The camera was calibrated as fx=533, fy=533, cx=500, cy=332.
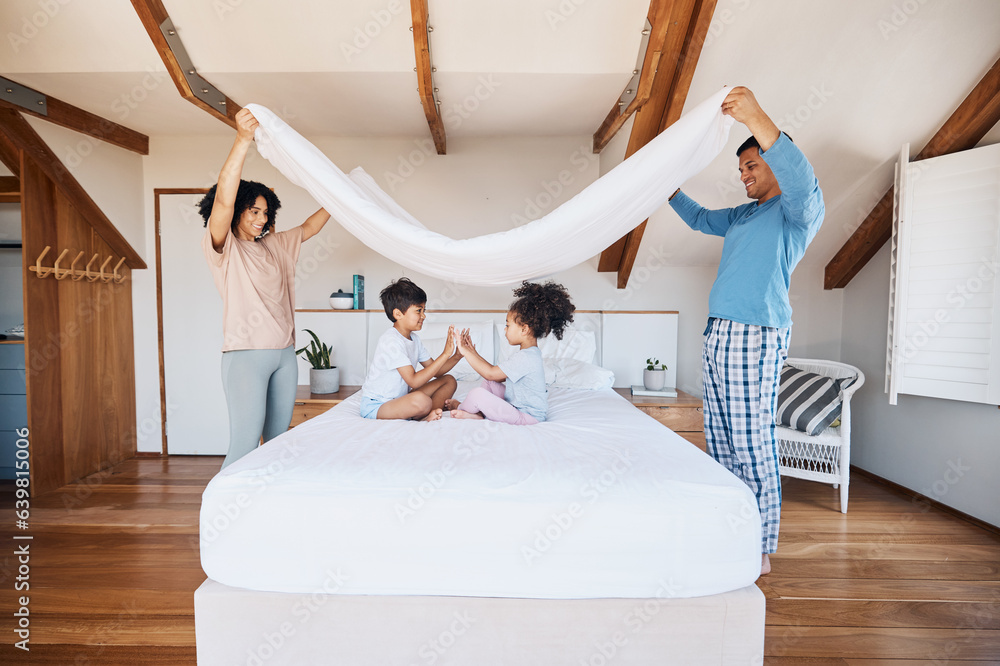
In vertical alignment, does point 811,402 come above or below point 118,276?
below

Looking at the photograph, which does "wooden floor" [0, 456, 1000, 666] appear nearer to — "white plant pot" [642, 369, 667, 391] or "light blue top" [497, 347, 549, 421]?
"white plant pot" [642, 369, 667, 391]

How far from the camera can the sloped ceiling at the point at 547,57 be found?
224 centimetres

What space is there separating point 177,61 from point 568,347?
2498mm

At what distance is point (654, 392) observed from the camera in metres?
3.22

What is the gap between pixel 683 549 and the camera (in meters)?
1.28

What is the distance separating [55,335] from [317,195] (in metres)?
2.26

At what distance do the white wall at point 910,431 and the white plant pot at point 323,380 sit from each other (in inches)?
130

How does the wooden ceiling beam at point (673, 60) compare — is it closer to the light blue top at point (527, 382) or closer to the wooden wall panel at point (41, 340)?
the light blue top at point (527, 382)

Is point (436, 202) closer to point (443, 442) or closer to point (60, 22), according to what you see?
point (60, 22)

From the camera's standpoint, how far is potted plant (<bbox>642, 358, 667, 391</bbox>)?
3.24 m

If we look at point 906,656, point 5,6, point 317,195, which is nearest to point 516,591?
point 906,656

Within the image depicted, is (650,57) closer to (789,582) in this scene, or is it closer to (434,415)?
(434,415)

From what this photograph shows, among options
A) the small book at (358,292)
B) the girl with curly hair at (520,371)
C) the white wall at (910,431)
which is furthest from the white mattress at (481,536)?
the small book at (358,292)

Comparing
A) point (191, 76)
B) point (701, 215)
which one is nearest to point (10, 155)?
point (191, 76)
